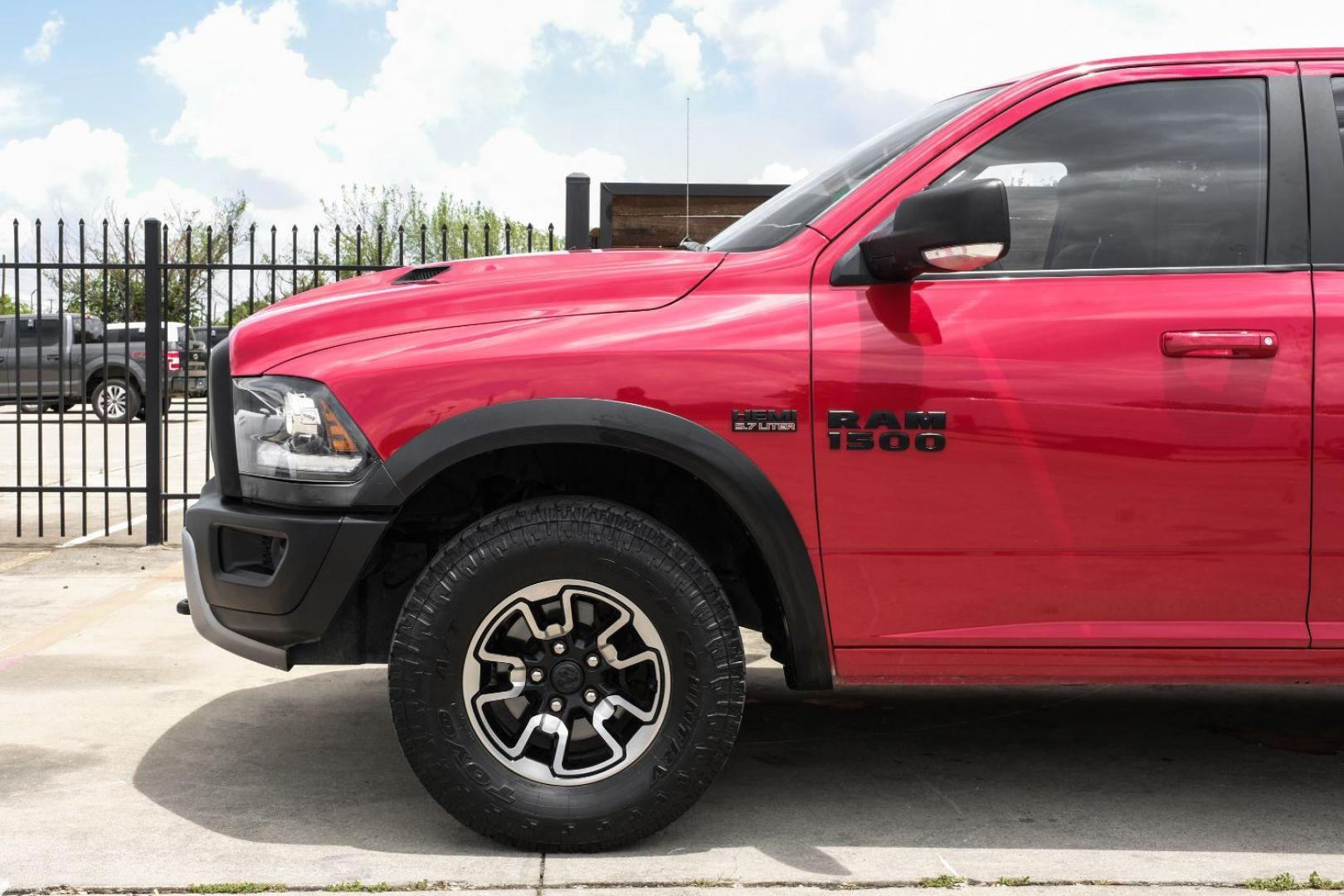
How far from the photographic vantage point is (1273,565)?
10.7ft

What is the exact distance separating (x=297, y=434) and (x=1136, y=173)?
7.20 feet

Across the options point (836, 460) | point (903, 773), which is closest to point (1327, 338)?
point (836, 460)

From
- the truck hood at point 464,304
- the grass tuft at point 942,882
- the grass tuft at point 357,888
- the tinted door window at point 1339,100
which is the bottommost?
the grass tuft at point 357,888

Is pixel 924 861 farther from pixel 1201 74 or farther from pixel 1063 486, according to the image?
pixel 1201 74

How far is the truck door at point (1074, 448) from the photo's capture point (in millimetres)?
3223

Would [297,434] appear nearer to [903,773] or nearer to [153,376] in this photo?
[903,773]

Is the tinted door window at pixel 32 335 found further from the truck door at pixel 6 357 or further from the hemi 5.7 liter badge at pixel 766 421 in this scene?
the hemi 5.7 liter badge at pixel 766 421

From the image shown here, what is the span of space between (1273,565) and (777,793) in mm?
1459

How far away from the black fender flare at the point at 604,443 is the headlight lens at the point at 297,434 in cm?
10

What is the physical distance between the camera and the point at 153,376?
8.38 metres

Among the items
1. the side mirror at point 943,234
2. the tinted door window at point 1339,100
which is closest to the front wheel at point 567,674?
the side mirror at point 943,234

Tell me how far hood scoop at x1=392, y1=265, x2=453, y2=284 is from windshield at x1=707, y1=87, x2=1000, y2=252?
0.75 m

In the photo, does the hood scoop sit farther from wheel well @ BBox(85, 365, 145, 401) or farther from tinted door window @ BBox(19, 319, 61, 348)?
tinted door window @ BBox(19, 319, 61, 348)

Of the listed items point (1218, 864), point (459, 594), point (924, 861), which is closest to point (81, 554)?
point (459, 594)
